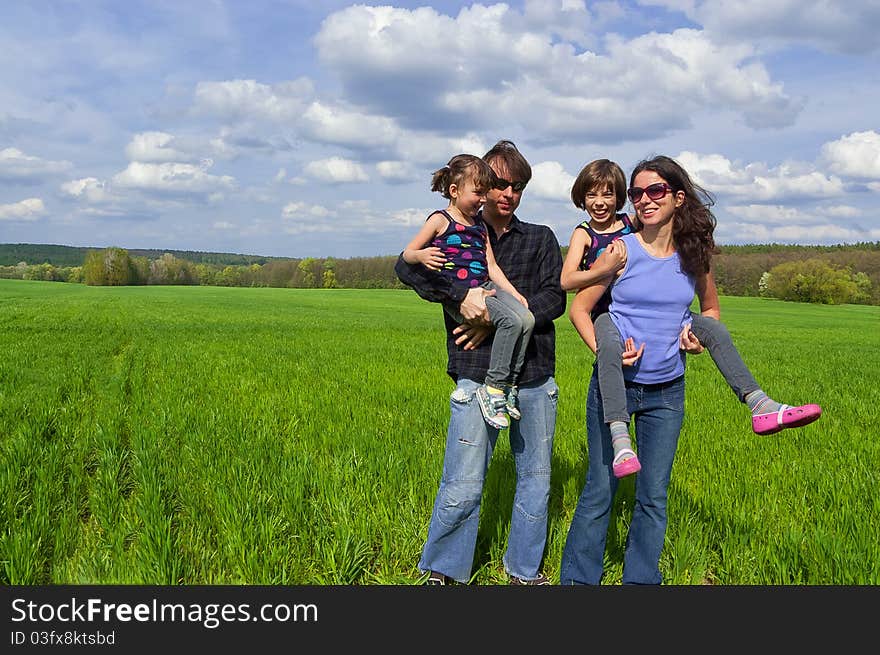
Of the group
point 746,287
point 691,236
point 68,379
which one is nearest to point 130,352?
point 68,379

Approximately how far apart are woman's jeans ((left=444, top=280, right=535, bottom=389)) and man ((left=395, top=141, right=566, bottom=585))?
74mm

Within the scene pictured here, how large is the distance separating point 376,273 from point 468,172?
9251 centimetres

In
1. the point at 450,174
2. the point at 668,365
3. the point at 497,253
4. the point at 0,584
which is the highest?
the point at 450,174

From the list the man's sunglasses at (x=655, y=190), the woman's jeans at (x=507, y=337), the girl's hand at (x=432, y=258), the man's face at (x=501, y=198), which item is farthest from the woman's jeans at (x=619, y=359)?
the girl's hand at (x=432, y=258)

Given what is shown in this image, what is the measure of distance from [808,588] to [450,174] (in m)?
3.01

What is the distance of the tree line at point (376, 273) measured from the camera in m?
79.4

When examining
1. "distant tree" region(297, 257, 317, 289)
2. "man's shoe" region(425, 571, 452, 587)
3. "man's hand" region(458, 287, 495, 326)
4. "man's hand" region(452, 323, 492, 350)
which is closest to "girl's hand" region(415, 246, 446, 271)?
"man's hand" region(458, 287, 495, 326)

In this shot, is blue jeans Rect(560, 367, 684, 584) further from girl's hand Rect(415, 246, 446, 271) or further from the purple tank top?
girl's hand Rect(415, 246, 446, 271)

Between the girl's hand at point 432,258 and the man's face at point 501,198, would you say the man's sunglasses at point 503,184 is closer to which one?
the man's face at point 501,198

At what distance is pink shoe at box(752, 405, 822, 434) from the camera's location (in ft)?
9.70

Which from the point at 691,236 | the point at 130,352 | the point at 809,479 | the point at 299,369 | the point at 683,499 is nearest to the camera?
the point at 691,236

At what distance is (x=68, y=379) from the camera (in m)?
10.5

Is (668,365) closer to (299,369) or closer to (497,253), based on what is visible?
(497,253)

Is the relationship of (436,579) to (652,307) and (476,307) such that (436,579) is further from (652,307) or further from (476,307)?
(652,307)
